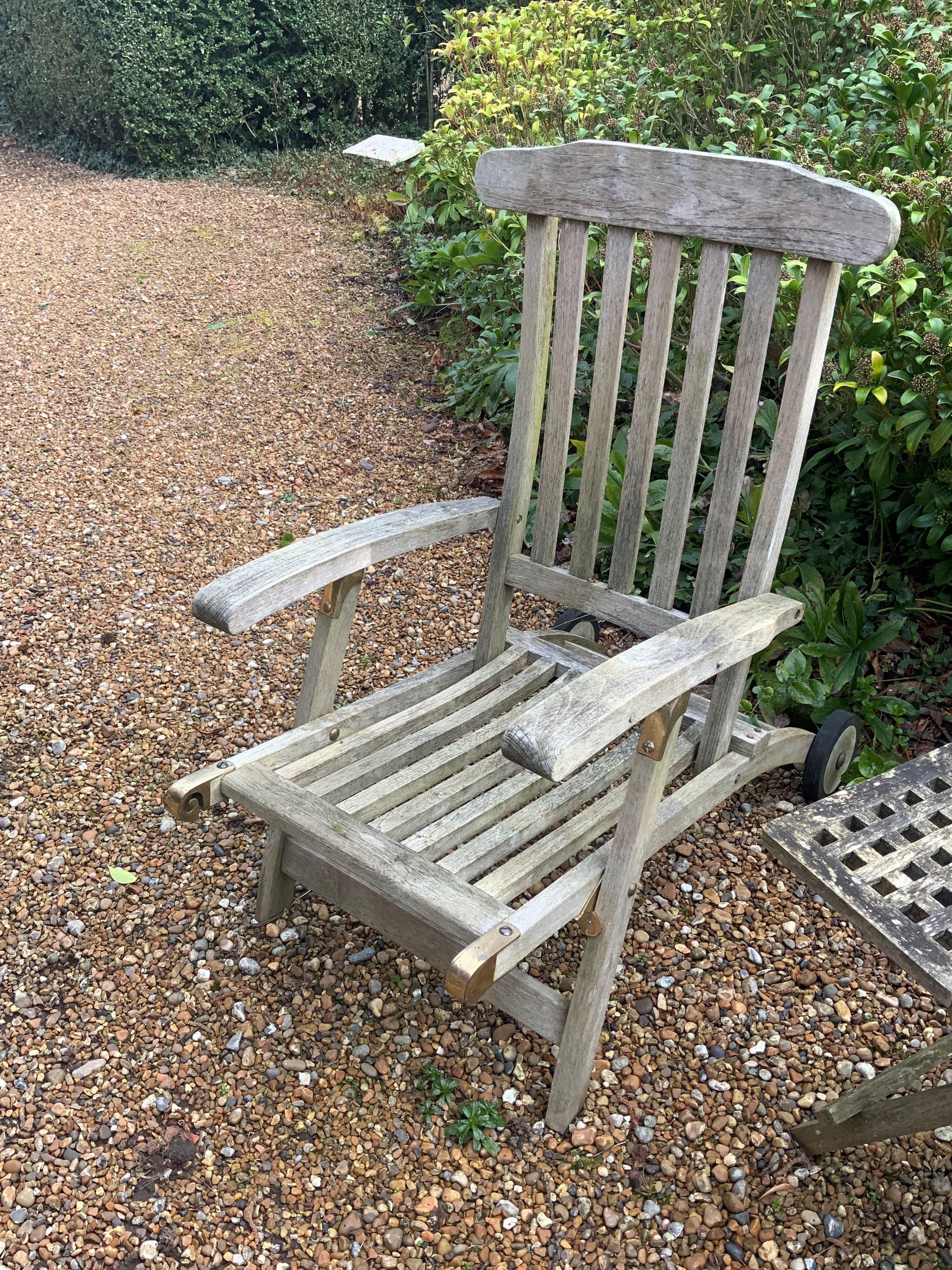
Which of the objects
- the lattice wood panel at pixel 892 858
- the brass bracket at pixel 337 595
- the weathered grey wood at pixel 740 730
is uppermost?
the brass bracket at pixel 337 595

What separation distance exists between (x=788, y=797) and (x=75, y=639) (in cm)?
216

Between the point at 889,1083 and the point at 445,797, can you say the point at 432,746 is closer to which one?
the point at 445,797

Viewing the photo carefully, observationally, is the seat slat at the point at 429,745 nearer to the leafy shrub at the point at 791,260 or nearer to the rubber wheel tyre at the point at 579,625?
the rubber wheel tyre at the point at 579,625

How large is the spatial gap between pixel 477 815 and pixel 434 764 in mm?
171

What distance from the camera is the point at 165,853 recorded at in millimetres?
2461

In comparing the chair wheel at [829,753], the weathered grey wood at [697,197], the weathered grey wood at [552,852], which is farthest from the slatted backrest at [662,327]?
the chair wheel at [829,753]

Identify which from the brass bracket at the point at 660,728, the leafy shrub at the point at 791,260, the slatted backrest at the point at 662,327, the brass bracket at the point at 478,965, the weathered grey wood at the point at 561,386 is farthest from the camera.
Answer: the leafy shrub at the point at 791,260

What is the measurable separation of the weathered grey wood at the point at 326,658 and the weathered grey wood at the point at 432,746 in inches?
5.7

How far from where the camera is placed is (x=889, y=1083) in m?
1.63

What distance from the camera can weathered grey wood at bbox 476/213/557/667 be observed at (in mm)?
2127

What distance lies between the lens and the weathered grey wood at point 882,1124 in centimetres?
156

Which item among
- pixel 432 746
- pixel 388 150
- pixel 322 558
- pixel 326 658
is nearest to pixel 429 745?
pixel 432 746

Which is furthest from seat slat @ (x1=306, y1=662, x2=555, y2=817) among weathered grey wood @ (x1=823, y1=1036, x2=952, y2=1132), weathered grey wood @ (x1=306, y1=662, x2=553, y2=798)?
weathered grey wood @ (x1=823, y1=1036, x2=952, y2=1132)

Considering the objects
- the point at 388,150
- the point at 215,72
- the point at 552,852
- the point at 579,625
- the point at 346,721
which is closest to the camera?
the point at 552,852
